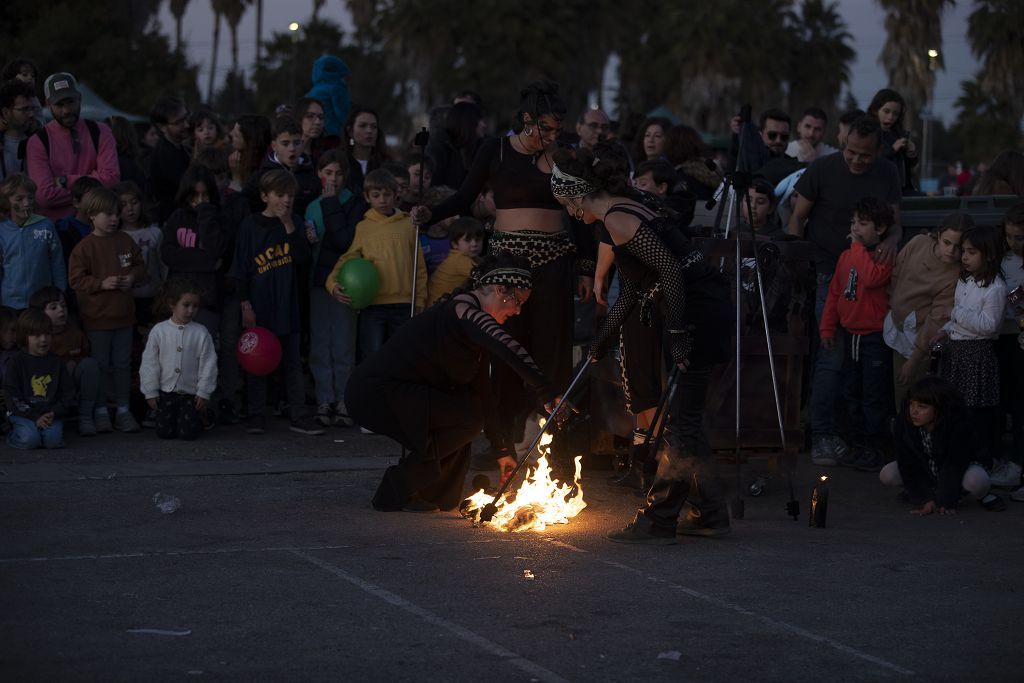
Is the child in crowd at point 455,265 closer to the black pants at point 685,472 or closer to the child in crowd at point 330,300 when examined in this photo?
the child in crowd at point 330,300

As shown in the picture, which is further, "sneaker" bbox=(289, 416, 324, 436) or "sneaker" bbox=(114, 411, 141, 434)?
"sneaker" bbox=(289, 416, 324, 436)

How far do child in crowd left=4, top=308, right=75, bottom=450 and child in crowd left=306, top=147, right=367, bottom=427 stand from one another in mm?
1911

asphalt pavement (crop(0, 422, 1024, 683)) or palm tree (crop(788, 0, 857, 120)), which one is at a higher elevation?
palm tree (crop(788, 0, 857, 120))

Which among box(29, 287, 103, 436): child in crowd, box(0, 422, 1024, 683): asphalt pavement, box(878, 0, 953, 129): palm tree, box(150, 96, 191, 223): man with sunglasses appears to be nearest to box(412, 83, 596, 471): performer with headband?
box(0, 422, 1024, 683): asphalt pavement

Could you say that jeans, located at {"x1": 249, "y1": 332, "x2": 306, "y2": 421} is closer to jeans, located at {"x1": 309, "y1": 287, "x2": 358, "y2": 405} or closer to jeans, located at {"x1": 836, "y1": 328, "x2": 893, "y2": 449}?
jeans, located at {"x1": 309, "y1": 287, "x2": 358, "y2": 405}

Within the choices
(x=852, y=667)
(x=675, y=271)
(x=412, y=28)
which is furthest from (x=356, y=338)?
(x=412, y=28)

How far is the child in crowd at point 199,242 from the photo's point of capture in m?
10.8

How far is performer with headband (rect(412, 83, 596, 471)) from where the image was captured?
8547 millimetres

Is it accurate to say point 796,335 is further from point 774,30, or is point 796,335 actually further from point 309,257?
point 774,30

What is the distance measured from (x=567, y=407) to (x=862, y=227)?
126 inches

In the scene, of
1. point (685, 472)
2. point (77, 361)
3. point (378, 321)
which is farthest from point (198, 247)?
point (685, 472)

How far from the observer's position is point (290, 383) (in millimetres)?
11109

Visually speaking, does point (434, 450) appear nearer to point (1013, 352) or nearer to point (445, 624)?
point (445, 624)

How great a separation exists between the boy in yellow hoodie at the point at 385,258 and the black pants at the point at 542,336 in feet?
7.36
